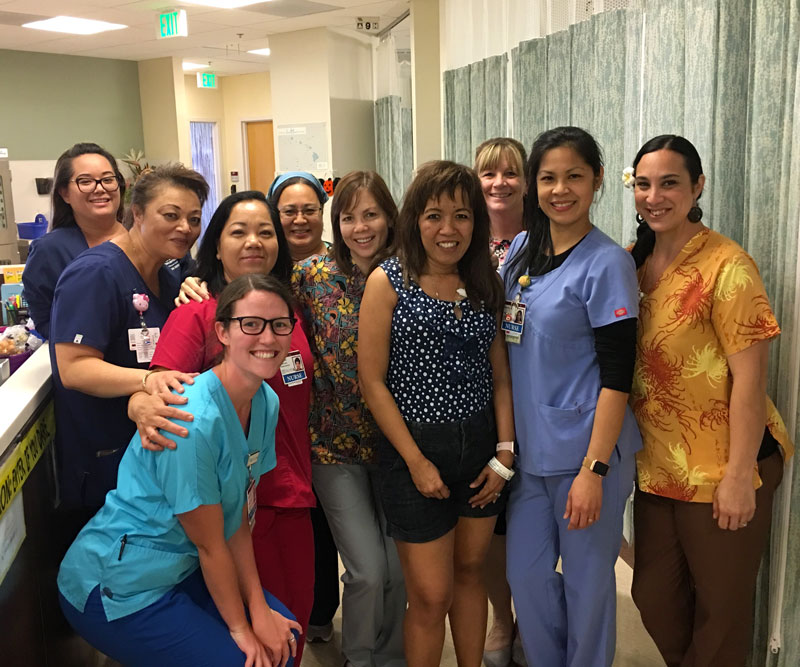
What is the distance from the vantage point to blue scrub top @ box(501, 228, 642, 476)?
171 centimetres

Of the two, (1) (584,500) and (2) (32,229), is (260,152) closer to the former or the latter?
(2) (32,229)

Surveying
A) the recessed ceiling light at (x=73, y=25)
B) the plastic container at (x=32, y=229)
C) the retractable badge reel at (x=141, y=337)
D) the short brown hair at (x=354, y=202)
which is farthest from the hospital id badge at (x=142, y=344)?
the recessed ceiling light at (x=73, y=25)

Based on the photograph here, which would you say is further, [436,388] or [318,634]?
[318,634]

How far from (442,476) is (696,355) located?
0.71 metres

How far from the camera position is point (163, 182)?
76.0 inches

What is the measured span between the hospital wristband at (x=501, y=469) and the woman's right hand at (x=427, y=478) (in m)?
0.15

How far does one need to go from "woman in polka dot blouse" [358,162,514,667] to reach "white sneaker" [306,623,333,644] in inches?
26.4

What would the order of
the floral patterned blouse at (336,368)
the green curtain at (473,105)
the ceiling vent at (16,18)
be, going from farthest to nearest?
the ceiling vent at (16,18), the green curtain at (473,105), the floral patterned blouse at (336,368)

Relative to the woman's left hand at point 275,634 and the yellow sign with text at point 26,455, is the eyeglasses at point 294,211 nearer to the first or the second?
the yellow sign with text at point 26,455

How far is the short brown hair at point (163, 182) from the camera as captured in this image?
6.34ft

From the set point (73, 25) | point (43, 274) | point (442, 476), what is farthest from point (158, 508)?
point (73, 25)

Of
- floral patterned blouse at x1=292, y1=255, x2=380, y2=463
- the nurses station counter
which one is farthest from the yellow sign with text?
floral patterned blouse at x1=292, y1=255, x2=380, y2=463

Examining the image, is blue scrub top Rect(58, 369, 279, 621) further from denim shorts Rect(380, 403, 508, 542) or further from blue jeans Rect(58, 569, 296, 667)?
denim shorts Rect(380, 403, 508, 542)

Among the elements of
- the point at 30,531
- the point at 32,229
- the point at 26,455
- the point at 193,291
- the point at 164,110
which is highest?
the point at 164,110
